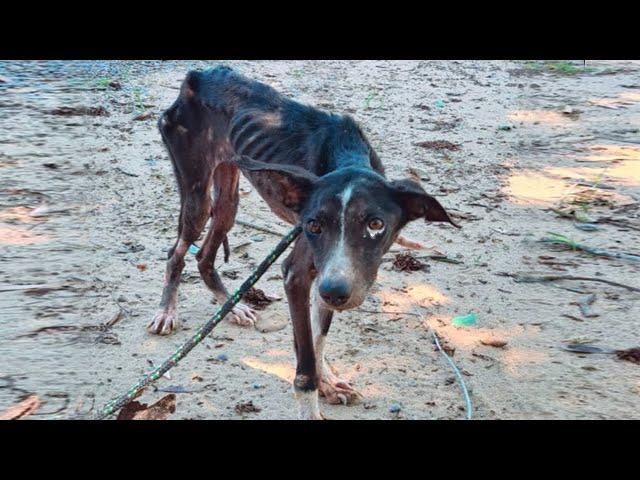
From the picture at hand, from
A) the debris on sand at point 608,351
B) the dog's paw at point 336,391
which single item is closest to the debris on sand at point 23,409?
the dog's paw at point 336,391

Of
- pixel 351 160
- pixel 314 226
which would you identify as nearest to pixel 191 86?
pixel 351 160

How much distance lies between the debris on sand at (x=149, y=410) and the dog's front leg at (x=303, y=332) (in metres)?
0.76

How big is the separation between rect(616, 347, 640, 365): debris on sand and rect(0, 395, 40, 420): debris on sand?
135 inches

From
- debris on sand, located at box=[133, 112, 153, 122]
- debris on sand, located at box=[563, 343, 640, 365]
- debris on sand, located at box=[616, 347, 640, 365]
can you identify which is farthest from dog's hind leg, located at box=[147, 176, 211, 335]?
debris on sand, located at box=[133, 112, 153, 122]

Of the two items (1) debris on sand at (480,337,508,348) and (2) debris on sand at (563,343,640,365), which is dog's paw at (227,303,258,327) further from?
(2) debris on sand at (563,343,640,365)

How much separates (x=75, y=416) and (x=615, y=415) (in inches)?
116

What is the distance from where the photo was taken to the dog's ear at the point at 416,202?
12.7 feet

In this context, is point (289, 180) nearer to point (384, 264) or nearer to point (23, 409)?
point (23, 409)

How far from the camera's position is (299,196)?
4074 millimetres

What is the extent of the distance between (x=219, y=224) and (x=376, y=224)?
2157mm

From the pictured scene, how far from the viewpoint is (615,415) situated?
4363 millimetres

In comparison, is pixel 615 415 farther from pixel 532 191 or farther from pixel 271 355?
pixel 532 191

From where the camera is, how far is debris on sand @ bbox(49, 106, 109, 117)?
8923 millimetres

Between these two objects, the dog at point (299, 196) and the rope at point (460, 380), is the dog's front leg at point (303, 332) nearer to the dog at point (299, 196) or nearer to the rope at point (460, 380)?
the dog at point (299, 196)
